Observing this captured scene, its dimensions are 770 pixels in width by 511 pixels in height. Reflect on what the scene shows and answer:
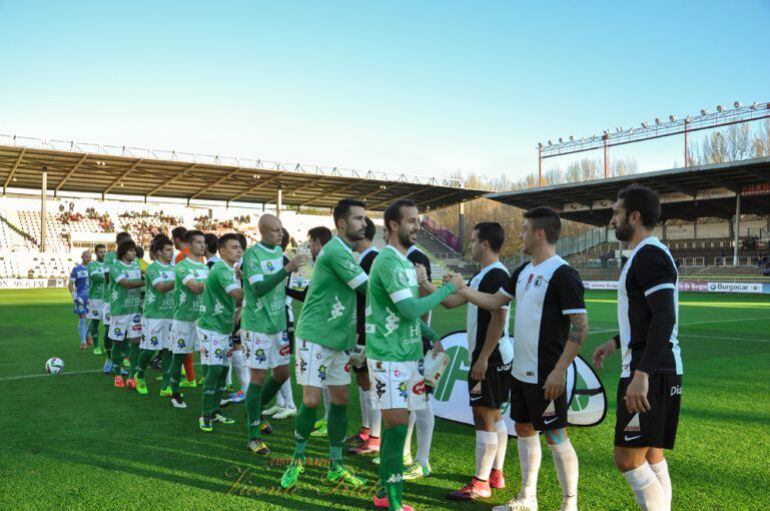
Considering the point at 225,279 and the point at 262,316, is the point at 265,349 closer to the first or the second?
the point at 262,316

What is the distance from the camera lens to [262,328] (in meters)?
5.39

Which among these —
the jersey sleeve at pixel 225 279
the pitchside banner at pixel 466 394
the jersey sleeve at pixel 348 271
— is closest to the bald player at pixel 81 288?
the jersey sleeve at pixel 225 279

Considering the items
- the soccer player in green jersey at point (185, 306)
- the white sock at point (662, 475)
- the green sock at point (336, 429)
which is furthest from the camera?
the soccer player in green jersey at point (185, 306)

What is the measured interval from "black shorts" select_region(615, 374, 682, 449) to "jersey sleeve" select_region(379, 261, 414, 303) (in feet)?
4.48

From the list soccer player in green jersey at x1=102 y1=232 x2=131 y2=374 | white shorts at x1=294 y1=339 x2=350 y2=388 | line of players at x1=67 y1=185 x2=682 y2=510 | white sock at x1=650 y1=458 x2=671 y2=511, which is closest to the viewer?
line of players at x1=67 y1=185 x2=682 y2=510

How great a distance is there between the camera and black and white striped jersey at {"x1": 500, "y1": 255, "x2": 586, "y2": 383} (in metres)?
3.63

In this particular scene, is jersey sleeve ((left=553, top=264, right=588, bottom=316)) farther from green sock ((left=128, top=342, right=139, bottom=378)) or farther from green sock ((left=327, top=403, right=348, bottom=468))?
green sock ((left=128, top=342, right=139, bottom=378))

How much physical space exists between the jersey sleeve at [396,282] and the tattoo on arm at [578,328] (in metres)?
1.00

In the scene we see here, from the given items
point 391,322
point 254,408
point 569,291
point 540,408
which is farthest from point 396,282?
point 254,408

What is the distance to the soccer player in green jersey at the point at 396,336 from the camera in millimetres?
A: 3656

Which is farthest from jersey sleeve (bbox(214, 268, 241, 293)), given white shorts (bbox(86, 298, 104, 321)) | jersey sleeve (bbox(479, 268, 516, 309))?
white shorts (bbox(86, 298, 104, 321))

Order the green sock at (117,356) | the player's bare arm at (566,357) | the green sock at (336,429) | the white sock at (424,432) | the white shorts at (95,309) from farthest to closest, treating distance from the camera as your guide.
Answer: the white shorts at (95,309)
the green sock at (117,356)
the white sock at (424,432)
the green sock at (336,429)
the player's bare arm at (566,357)

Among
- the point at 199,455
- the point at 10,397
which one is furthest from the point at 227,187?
the point at 199,455

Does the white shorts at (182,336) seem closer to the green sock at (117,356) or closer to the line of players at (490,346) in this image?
the green sock at (117,356)
